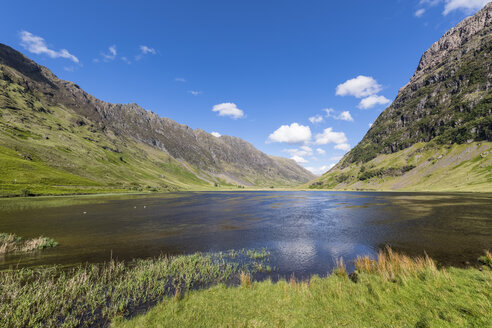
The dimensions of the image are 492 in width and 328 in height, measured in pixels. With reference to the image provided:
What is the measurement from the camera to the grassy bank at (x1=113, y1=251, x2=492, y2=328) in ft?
37.2

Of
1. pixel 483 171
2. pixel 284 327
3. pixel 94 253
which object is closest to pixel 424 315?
pixel 284 327

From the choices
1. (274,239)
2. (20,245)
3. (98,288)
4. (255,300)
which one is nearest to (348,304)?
(255,300)

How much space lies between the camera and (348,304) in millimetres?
13703

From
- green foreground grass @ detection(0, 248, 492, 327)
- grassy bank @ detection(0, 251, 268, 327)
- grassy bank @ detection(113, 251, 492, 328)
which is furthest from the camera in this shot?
grassy bank @ detection(0, 251, 268, 327)

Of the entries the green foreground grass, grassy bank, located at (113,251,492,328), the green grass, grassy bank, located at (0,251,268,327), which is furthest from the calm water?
grassy bank, located at (113,251,492,328)

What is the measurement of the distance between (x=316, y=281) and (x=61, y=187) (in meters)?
175

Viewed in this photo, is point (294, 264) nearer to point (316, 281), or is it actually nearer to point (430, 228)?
point (316, 281)

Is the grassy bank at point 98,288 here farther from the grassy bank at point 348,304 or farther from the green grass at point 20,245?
the green grass at point 20,245

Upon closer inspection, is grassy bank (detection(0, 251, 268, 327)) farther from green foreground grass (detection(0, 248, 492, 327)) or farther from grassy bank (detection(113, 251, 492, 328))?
grassy bank (detection(113, 251, 492, 328))

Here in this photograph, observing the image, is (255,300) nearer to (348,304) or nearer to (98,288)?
(348,304)

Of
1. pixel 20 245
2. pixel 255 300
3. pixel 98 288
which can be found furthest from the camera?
pixel 20 245

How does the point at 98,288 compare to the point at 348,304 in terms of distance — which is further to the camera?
the point at 98,288

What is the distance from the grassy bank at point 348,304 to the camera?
37.2 feet

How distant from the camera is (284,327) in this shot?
1166cm
